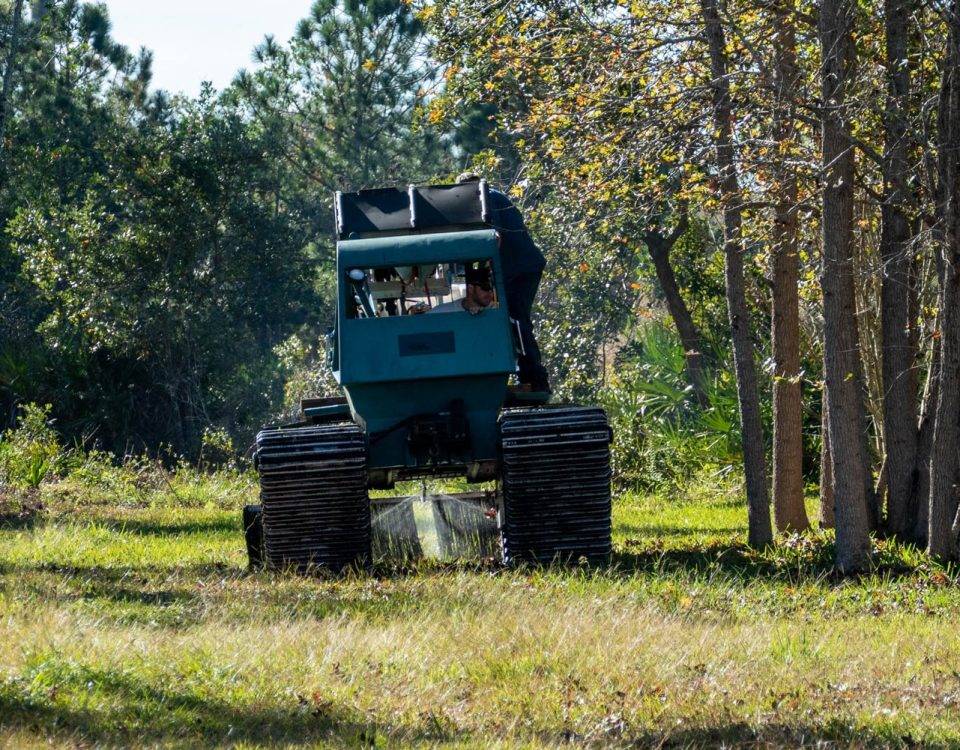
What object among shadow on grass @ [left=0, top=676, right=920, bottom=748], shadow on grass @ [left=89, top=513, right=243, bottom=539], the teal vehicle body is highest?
the teal vehicle body

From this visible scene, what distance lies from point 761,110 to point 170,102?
2757 centimetres

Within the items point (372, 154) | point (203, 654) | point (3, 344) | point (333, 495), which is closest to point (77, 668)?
point (203, 654)

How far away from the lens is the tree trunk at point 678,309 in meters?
23.4

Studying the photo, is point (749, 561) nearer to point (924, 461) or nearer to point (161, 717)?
point (924, 461)

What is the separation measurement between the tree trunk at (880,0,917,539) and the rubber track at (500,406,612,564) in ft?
11.3

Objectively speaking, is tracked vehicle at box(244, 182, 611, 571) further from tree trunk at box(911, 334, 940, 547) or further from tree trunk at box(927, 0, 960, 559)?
tree trunk at box(911, 334, 940, 547)

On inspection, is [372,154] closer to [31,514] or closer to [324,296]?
[324,296]

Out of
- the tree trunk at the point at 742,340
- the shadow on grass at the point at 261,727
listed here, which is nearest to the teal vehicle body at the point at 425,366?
the tree trunk at the point at 742,340

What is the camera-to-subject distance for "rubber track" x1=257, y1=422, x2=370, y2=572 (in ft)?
39.6

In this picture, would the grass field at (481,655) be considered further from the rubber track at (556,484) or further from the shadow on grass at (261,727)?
the rubber track at (556,484)

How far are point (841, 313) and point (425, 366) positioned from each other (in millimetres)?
3827

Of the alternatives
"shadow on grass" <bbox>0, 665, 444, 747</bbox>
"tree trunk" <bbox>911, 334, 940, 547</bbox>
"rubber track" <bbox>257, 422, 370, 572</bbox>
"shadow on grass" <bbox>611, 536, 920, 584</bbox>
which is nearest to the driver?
"rubber track" <bbox>257, 422, 370, 572</bbox>

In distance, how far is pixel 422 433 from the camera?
496 inches

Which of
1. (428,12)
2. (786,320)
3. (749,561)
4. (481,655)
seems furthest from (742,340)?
(481,655)
